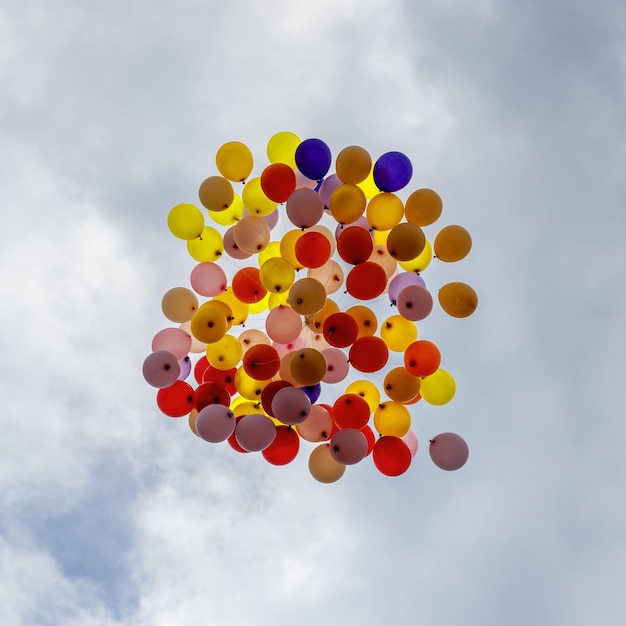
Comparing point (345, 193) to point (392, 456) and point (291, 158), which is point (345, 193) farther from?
point (392, 456)

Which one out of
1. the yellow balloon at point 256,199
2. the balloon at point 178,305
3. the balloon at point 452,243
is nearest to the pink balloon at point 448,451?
the balloon at point 452,243

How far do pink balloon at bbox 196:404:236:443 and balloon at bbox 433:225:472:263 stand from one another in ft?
12.4

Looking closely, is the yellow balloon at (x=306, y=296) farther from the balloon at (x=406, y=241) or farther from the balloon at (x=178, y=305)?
the balloon at (x=178, y=305)

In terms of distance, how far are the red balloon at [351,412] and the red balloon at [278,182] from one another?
115 inches

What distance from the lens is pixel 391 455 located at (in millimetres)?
8188

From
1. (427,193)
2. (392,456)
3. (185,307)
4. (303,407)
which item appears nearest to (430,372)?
(392,456)

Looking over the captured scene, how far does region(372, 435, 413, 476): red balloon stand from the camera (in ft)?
26.9

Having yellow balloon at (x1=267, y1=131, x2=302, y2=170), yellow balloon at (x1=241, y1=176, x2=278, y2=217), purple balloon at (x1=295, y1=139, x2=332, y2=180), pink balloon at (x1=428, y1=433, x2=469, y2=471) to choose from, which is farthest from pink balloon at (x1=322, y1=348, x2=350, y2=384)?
yellow balloon at (x1=267, y1=131, x2=302, y2=170)

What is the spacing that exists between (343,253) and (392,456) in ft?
Answer: 9.14

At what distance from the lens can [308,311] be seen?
25.8 feet

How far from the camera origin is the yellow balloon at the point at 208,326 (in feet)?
26.9

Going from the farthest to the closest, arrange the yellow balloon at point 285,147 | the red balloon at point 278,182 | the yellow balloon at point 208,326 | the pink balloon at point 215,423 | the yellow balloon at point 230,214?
the yellow balloon at point 230,214 < the yellow balloon at point 285,147 < the red balloon at point 278,182 < the yellow balloon at point 208,326 < the pink balloon at point 215,423

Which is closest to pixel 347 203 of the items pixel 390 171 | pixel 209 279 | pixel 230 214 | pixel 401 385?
pixel 390 171

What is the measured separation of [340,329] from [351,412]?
45.6 inches
